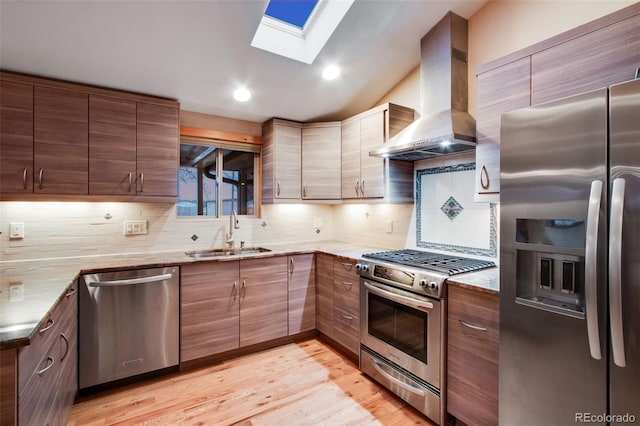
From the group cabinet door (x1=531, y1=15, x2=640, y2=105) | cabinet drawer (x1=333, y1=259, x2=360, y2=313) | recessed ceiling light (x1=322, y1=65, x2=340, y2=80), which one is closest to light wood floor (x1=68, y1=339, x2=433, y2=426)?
cabinet drawer (x1=333, y1=259, x2=360, y2=313)

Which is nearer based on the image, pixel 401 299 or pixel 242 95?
pixel 401 299

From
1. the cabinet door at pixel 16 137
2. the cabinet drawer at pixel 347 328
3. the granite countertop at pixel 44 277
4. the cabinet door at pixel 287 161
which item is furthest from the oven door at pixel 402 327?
the cabinet door at pixel 16 137

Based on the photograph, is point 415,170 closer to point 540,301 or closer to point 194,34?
point 540,301

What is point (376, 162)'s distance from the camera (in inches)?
111

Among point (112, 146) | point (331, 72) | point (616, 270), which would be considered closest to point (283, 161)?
point (331, 72)

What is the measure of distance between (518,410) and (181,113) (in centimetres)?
338

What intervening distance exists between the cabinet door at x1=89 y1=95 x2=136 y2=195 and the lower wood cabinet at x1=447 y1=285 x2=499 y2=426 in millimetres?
2576

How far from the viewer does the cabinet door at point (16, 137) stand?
2107mm

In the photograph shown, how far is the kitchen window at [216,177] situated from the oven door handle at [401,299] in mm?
1781

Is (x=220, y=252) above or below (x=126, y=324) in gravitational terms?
above

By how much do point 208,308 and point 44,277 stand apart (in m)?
1.09

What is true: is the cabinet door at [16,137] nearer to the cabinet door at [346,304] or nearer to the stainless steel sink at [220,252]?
the stainless steel sink at [220,252]

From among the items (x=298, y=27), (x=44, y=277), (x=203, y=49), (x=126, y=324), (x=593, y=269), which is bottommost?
(x=126, y=324)

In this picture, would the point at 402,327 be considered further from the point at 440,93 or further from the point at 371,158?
the point at 440,93
